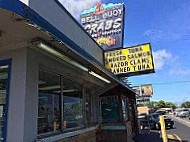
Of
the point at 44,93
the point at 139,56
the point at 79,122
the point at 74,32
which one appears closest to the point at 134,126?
the point at 139,56

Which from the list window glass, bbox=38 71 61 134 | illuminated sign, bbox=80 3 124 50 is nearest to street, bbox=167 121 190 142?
illuminated sign, bbox=80 3 124 50

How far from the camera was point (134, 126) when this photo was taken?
17188 mm

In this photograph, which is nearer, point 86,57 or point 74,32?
point 86,57

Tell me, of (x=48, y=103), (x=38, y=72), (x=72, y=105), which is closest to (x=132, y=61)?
(x=72, y=105)

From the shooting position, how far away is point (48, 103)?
6281 mm

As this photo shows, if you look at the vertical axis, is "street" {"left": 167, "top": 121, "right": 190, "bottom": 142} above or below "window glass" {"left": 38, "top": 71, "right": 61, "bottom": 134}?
below

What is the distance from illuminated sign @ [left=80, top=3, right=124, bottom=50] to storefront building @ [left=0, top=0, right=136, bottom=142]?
4.88 meters

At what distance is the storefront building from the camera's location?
13.6 feet

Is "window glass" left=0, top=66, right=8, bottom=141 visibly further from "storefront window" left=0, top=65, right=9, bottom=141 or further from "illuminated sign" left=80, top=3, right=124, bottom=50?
"illuminated sign" left=80, top=3, right=124, bottom=50

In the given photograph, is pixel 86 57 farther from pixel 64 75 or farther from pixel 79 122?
pixel 79 122

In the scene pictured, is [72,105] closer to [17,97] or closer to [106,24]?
[17,97]

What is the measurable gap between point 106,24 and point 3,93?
9186 millimetres

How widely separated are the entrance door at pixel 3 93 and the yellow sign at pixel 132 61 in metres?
6.92

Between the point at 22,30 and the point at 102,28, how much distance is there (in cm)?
942
